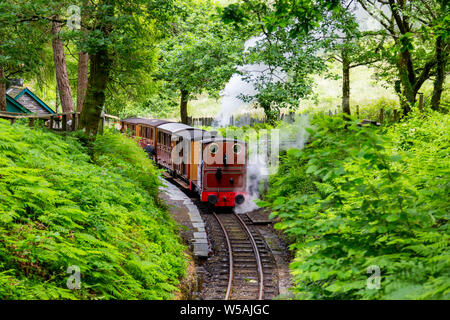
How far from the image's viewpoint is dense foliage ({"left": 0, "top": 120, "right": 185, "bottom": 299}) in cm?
544

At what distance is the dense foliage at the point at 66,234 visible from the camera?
17.9 feet

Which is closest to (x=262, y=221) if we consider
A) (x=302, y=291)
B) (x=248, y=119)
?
(x=302, y=291)

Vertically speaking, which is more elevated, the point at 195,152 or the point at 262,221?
the point at 195,152

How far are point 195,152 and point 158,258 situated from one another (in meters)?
9.86

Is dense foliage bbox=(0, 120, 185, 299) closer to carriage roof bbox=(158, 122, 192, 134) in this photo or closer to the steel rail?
the steel rail

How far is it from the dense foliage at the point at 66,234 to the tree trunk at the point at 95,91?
7.63ft

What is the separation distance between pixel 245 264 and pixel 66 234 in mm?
7177

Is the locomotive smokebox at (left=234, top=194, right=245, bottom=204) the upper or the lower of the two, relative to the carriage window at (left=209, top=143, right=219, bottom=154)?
lower

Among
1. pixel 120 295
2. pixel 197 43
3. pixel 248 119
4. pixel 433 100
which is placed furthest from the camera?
pixel 248 119

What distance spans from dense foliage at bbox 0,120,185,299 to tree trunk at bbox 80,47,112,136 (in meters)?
2.33

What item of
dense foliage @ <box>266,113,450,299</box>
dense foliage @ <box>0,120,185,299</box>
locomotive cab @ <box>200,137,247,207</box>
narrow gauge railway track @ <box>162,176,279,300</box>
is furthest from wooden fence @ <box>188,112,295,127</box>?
dense foliage @ <box>266,113,450,299</box>

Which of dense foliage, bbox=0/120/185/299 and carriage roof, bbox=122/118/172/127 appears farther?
carriage roof, bbox=122/118/172/127

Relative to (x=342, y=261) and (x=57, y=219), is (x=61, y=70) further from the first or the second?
(x=342, y=261)

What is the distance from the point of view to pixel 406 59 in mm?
17000
